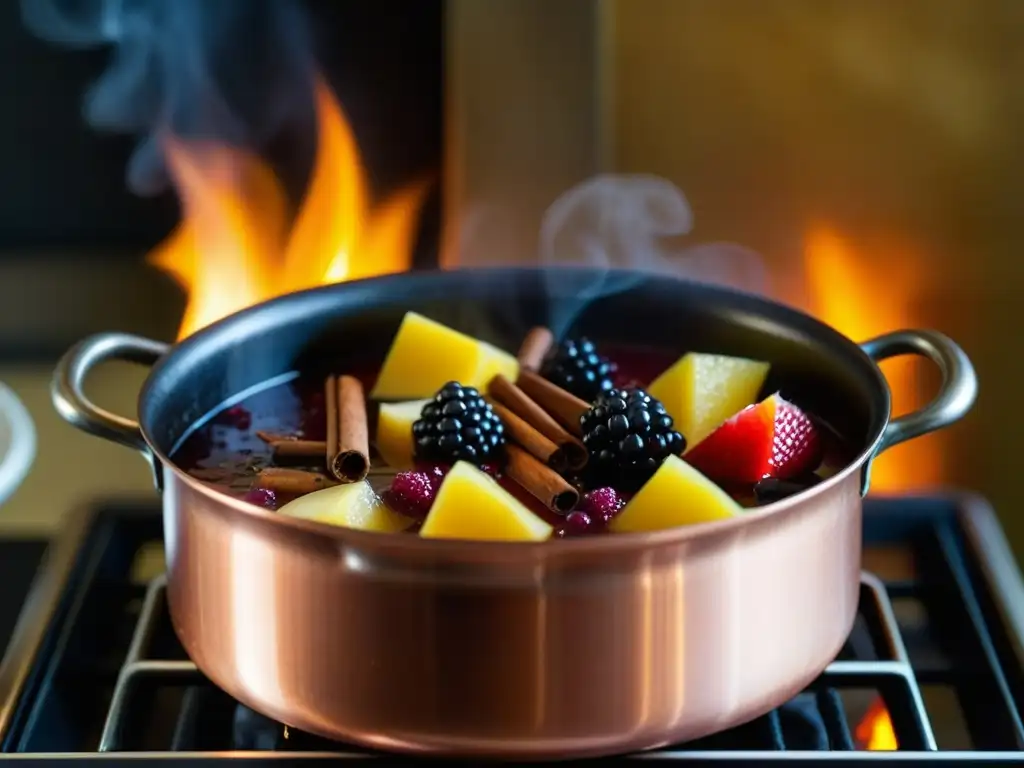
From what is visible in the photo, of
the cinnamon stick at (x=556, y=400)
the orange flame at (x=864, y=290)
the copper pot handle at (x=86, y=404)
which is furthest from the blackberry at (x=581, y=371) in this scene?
the orange flame at (x=864, y=290)

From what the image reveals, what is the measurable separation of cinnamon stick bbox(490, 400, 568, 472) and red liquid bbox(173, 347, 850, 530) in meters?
0.03

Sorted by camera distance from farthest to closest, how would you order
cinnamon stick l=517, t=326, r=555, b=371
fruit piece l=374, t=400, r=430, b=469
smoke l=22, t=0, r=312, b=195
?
smoke l=22, t=0, r=312, b=195, cinnamon stick l=517, t=326, r=555, b=371, fruit piece l=374, t=400, r=430, b=469

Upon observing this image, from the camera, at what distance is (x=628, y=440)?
2.98 feet

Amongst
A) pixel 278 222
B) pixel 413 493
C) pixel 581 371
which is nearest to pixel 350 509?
Answer: pixel 413 493

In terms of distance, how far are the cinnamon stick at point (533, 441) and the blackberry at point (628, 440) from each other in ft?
0.10

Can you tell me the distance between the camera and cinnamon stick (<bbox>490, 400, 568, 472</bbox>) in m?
0.97

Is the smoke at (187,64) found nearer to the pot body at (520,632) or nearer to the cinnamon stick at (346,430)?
the cinnamon stick at (346,430)

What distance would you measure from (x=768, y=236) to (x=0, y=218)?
0.95 m

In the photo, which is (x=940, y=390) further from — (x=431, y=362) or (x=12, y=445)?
(x=12, y=445)

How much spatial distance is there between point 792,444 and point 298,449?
14.7 inches

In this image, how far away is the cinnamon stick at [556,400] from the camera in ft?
3.35

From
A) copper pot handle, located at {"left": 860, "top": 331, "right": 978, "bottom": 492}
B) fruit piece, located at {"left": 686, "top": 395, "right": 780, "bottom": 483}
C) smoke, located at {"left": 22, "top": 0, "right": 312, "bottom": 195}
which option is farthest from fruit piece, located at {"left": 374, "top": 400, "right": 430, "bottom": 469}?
smoke, located at {"left": 22, "top": 0, "right": 312, "bottom": 195}

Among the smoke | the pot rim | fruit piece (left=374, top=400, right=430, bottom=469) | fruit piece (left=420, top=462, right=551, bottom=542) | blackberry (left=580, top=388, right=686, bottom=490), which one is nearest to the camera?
the pot rim

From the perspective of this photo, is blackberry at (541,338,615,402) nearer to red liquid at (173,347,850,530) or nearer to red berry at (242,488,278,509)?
red liquid at (173,347,850,530)
